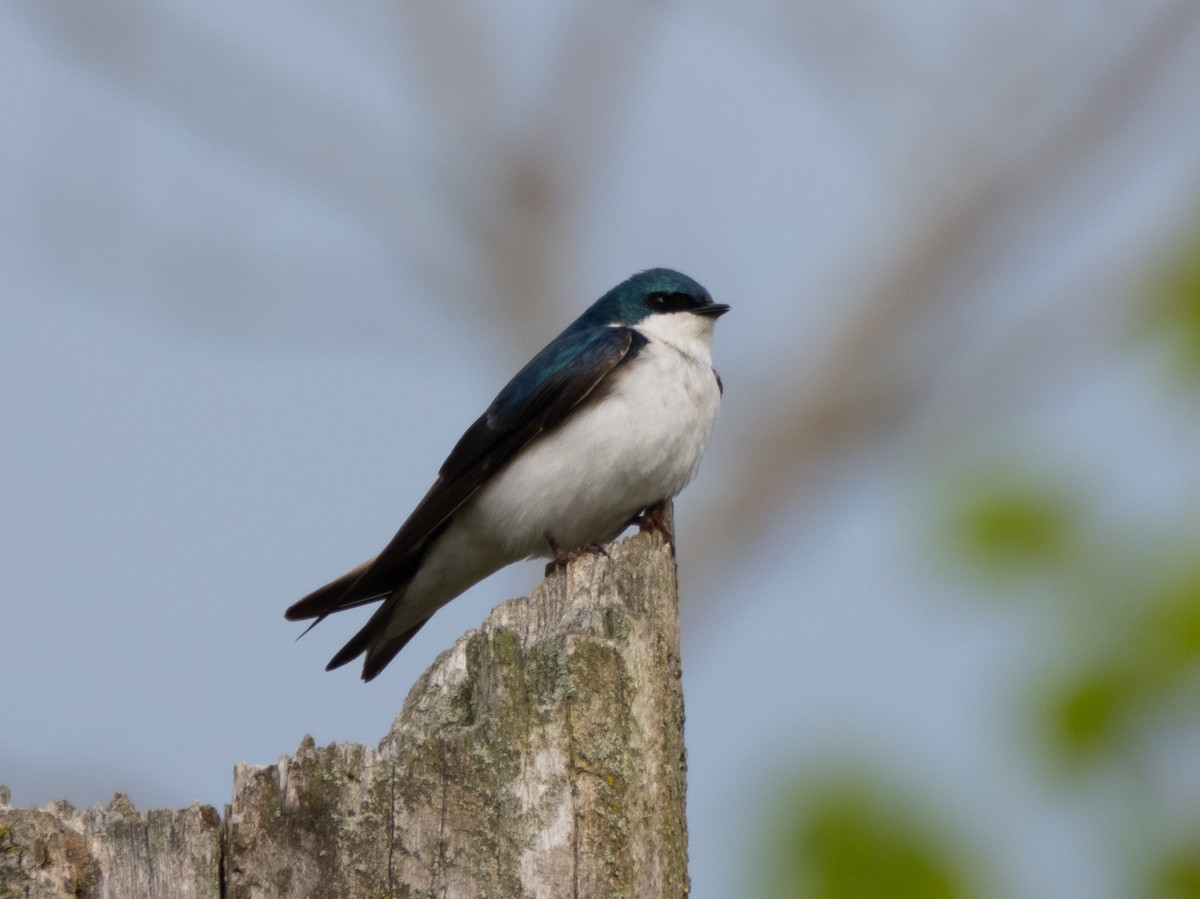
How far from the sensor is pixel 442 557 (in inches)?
146

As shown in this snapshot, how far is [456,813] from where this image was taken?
167 cm

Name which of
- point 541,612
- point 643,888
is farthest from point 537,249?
point 643,888

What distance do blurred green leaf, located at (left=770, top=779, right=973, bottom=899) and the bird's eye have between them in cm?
168

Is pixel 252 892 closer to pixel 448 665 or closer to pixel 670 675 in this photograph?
pixel 448 665

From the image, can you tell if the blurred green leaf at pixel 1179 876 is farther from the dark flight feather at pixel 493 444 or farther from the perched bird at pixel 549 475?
the dark flight feather at pixel 493 444

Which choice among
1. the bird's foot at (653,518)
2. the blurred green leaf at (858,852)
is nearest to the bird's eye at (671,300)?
the bird's foot at (653,518)

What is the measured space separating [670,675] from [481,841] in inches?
→ 14.6

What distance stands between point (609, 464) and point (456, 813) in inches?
75.2

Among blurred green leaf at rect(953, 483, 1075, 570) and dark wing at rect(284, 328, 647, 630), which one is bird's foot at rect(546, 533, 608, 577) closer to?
dark wing at rect(284, 328, 647, 630)

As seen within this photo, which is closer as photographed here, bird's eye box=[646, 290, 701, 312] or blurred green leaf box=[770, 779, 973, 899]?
blurred green leaf box=[770, 779, 973, 899]

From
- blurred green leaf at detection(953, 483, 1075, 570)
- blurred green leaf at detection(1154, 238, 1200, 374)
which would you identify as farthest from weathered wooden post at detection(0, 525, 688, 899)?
blurred green leaf at detection(1154, 238, 1200, 374)

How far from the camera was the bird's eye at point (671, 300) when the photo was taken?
4.10 metres

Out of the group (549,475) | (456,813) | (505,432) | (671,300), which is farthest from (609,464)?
(456,813)

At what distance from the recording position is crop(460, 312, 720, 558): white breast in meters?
3.55
